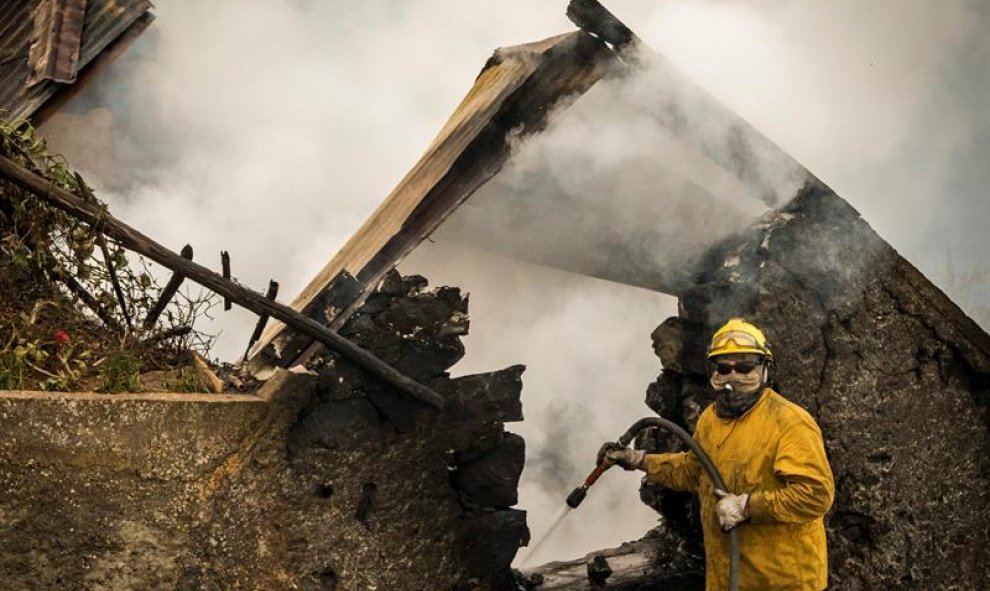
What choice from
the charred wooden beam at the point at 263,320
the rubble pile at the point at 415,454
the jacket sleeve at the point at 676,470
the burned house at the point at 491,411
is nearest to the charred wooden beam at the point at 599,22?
the burned house at the point at 491,411

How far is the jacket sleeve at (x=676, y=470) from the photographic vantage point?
524cm

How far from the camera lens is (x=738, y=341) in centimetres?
489

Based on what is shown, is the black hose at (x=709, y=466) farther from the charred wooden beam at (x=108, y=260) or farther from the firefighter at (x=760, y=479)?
the charred wooden beam at (x=108, y=260)

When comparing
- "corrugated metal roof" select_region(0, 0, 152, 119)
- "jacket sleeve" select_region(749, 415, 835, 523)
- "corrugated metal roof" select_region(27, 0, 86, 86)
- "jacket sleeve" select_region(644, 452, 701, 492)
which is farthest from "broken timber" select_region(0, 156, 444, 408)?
"corrugated metal roof" select_region(27, 0, 86, 86)

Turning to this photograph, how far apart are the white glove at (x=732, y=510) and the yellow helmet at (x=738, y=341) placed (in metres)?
0.70

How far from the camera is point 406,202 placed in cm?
561

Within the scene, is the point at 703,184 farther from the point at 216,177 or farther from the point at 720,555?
the point at 216,177

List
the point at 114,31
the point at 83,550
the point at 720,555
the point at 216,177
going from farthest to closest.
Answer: the point at 216,177, the point at 114,31, the point at 720,555, the point at 83,550

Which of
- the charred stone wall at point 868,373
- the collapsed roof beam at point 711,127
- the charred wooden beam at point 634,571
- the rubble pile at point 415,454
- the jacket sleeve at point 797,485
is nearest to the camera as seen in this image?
the jacket sleeve at point 797,485

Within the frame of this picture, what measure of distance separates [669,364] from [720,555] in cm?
154

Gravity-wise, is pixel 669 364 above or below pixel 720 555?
above

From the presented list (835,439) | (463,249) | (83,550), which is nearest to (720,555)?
(835,439)

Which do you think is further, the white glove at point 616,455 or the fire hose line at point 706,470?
the white glove at point 616,455

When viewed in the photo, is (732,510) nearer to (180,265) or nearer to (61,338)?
(180,265)
